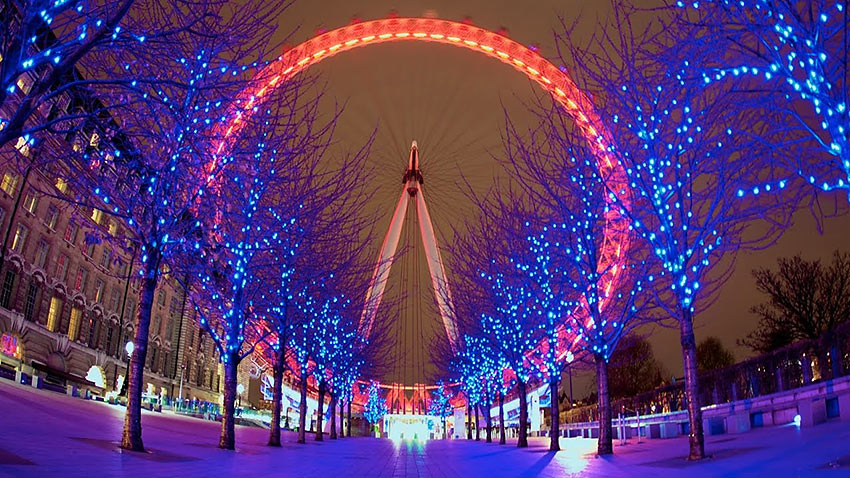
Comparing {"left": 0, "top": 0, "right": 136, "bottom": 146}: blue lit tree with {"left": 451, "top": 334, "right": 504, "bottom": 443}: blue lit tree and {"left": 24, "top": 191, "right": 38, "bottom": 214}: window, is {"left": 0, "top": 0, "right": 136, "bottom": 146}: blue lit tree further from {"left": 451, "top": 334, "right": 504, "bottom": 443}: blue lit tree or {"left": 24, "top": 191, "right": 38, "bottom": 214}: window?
{"left": 24, "top": 191, "right": 38, "bottom": 214}: window

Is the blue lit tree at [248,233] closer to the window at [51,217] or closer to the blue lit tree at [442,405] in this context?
the window at [51,217]

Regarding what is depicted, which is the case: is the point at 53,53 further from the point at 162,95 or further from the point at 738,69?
the point at 738,69

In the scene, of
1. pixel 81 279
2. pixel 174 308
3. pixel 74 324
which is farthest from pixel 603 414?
pixel 174 308

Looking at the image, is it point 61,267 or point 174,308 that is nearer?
point 61,267

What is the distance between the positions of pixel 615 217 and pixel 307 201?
13.8 meters

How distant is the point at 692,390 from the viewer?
16656 mm

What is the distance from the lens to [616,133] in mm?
19391

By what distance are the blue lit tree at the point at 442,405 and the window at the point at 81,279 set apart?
171 ft

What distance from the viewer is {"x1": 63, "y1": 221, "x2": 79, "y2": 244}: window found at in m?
→ 53.9

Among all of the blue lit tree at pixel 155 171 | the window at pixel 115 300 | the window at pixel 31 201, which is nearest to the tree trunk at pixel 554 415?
the blue lit tree at pixel 155 171

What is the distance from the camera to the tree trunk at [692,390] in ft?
52.3

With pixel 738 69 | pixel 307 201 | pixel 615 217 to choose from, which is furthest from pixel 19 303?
pixel 738 69

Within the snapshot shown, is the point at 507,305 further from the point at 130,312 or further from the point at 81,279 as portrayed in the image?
the point at 130,312

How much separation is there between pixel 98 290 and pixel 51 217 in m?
11.9
